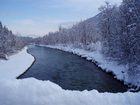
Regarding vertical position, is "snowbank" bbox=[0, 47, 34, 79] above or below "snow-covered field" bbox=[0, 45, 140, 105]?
below

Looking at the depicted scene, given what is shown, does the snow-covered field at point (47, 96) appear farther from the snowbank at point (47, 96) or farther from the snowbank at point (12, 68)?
the snowbank at point (12, 68)

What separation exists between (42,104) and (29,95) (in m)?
0.73

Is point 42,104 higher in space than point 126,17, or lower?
lower

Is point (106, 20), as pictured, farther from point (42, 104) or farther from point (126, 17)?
point (42, 104)

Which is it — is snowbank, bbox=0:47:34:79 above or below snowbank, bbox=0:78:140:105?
below

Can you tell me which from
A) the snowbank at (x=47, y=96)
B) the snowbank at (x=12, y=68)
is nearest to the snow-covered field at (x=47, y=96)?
the snowbank at (x=47, y=96)

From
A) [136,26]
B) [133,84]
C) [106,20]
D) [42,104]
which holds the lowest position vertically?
[133,84]

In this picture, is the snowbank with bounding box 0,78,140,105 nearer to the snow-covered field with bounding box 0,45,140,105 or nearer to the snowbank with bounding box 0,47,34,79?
the snow-covered field with bounding box 0,45,140,105

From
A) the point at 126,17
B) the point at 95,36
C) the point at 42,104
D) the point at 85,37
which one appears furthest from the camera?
the point at 95,36

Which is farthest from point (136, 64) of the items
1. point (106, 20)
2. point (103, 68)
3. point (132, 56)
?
point (106, 20)

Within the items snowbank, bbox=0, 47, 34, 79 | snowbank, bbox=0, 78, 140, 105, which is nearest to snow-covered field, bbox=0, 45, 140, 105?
snowbank, bbox=0, 78, 140, 105

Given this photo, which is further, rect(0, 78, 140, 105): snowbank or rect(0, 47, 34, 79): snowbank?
rect(0, 47, 34, 79): snowbank

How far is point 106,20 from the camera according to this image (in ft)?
189

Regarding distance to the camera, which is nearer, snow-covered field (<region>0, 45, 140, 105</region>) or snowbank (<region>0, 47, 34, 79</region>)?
snow-covered field (<region>0, 45, 140, 105</region>)
